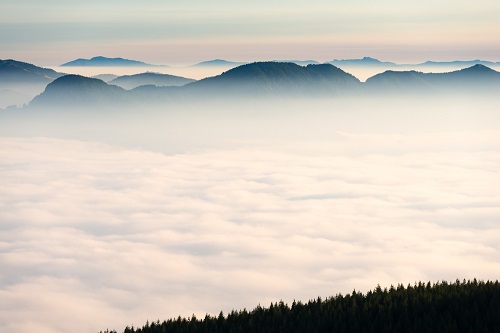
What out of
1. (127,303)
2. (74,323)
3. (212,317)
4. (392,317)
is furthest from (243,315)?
(127,303)

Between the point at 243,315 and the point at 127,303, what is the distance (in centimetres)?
14632

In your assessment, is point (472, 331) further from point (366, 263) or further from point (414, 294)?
point (366, 263)

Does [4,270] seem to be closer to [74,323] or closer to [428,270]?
[74,323]

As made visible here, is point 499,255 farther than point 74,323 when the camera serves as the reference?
Yes

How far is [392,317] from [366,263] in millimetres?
181681

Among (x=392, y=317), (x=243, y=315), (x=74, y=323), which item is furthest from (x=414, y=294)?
(x=74, y=323)

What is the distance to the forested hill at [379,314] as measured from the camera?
58.0 ft

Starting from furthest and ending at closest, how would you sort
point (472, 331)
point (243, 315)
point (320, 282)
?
point (320, 282)
point (243, 315)
point (472, 331)

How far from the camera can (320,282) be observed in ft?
579

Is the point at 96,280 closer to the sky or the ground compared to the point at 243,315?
closer to the ground

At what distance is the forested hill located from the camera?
1769 centimetres

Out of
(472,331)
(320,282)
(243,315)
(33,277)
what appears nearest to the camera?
(472,331)

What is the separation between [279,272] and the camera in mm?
195250

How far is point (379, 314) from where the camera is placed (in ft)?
60.7
